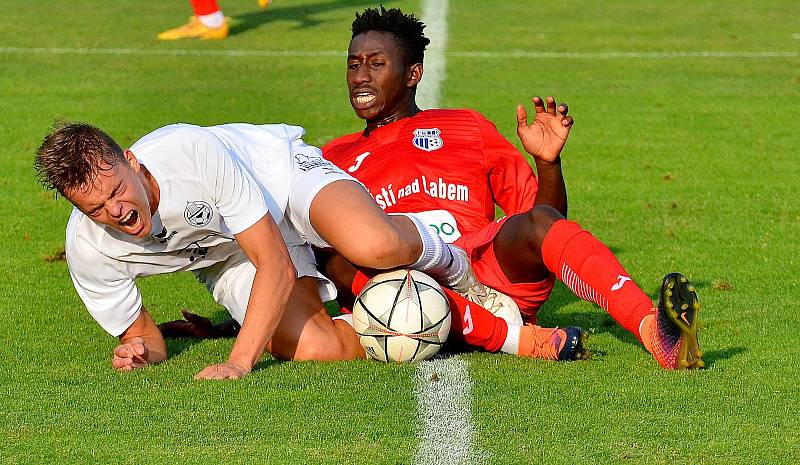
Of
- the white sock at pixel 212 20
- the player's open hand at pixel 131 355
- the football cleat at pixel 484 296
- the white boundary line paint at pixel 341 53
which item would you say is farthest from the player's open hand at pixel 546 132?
the white sock at pixel 212 20

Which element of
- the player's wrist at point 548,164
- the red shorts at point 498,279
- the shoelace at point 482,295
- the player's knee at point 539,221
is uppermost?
the player's wrist at point 548,164

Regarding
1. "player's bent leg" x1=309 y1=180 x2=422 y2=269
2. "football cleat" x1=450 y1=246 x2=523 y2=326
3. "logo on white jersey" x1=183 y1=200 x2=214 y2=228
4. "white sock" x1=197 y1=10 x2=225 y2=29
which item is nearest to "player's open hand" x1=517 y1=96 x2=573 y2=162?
"football cleat" x1=450 y1=246 x2=523 y2=326

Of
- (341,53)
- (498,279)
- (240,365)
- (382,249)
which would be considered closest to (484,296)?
(498,279)

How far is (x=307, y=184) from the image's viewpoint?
19.4ft

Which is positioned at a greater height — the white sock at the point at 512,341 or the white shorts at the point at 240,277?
the white shorts at the point at 240,277

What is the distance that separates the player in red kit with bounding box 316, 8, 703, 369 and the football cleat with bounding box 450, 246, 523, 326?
38 mm

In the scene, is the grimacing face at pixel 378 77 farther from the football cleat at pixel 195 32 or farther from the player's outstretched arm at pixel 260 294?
the football cleat at pixel 195 32

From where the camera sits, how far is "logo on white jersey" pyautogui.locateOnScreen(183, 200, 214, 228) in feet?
18.0

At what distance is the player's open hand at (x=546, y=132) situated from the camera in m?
6.21

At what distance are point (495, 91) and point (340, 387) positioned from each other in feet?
27.2

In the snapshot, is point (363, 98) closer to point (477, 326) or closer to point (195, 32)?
point (477, 326)

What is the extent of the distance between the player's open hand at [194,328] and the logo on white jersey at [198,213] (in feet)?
3.11

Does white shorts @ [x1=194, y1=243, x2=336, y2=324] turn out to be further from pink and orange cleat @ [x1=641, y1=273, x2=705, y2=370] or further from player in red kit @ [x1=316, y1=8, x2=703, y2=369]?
pink and orange cleat @ [x1=641, y1=273, x2=705, y2=370]

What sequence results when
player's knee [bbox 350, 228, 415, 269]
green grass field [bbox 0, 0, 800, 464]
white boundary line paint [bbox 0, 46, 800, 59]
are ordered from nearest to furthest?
green grass field [bbox 0, 0, 800, 464], player's knee [bbox 350, 228, 415, 269], white boundary line paint [bbox 0, 46, 800, 59]
